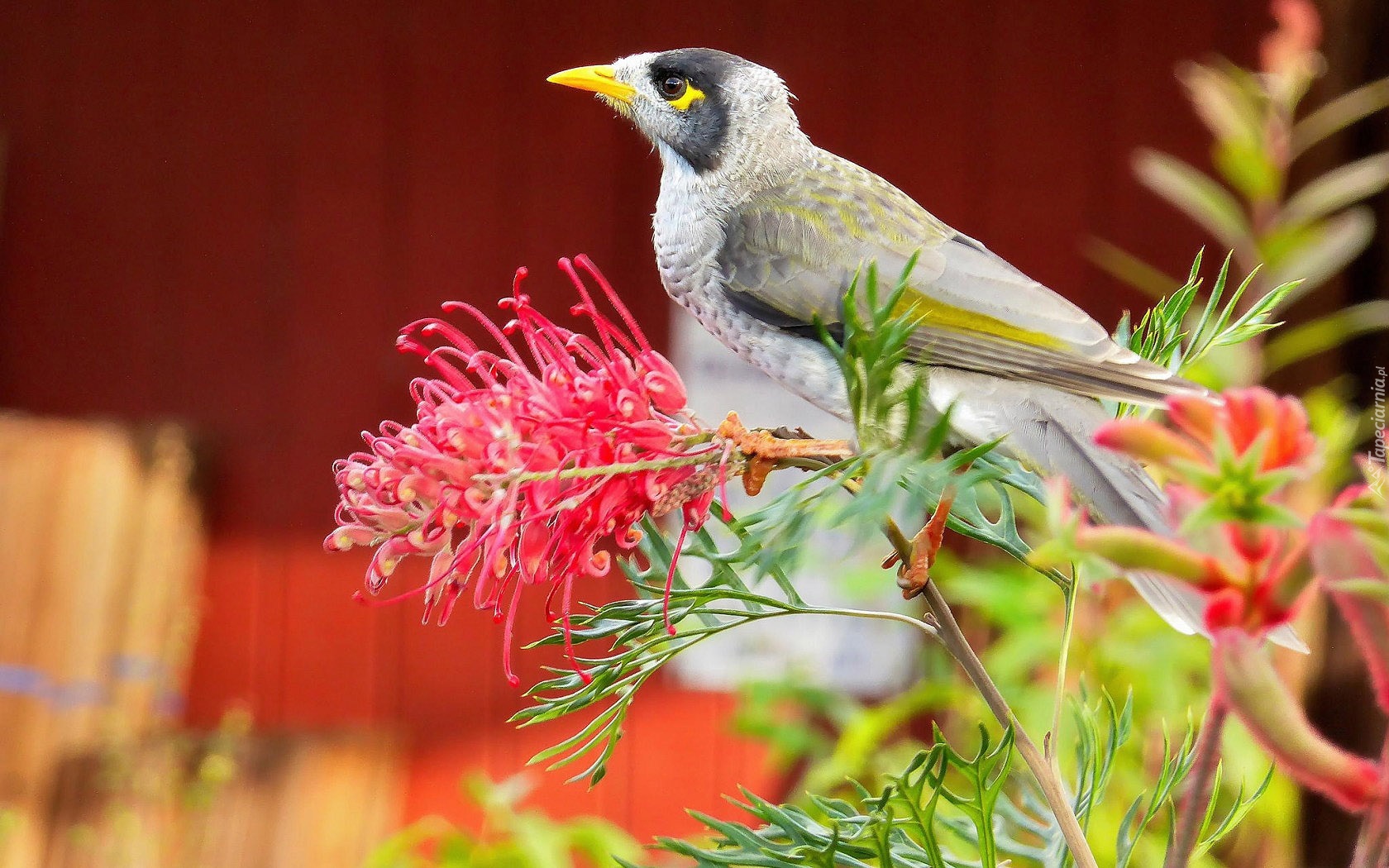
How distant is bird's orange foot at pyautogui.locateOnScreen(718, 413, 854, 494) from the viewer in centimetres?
77

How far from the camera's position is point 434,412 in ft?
2.59

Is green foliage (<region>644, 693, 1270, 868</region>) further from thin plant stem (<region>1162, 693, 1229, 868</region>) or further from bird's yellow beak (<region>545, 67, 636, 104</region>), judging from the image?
bird's yellow beak (<region>545, 67, 636, 104</region>)

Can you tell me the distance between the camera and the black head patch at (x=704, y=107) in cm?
139

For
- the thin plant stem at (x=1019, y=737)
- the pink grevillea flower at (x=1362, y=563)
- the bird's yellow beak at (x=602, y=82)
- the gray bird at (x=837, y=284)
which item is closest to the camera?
the pink grevillea flower at (x=1362, y=563)

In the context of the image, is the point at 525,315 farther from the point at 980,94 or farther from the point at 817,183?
the point at 980,94

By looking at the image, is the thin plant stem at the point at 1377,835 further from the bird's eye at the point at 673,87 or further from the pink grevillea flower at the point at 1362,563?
the bird's eye at the point at 673,87

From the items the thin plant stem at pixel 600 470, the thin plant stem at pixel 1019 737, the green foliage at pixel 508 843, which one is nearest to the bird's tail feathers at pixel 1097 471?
the thin plant stem at pixel 1019 737

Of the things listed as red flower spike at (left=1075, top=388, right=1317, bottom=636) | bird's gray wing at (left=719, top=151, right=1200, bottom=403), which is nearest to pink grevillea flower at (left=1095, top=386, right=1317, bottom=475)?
red flower spike at (left=1075, top=388, right=1317, bottom=636)

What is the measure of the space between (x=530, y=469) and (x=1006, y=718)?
0.97 feet

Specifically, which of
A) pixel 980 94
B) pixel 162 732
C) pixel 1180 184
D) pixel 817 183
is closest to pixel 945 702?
pixel 1180 184

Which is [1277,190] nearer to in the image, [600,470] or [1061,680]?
[1061,680]

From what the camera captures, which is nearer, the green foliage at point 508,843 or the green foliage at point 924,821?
the green foliage at point 924,821

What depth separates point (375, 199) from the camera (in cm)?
300

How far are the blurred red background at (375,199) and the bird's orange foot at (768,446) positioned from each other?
221 centimetres
